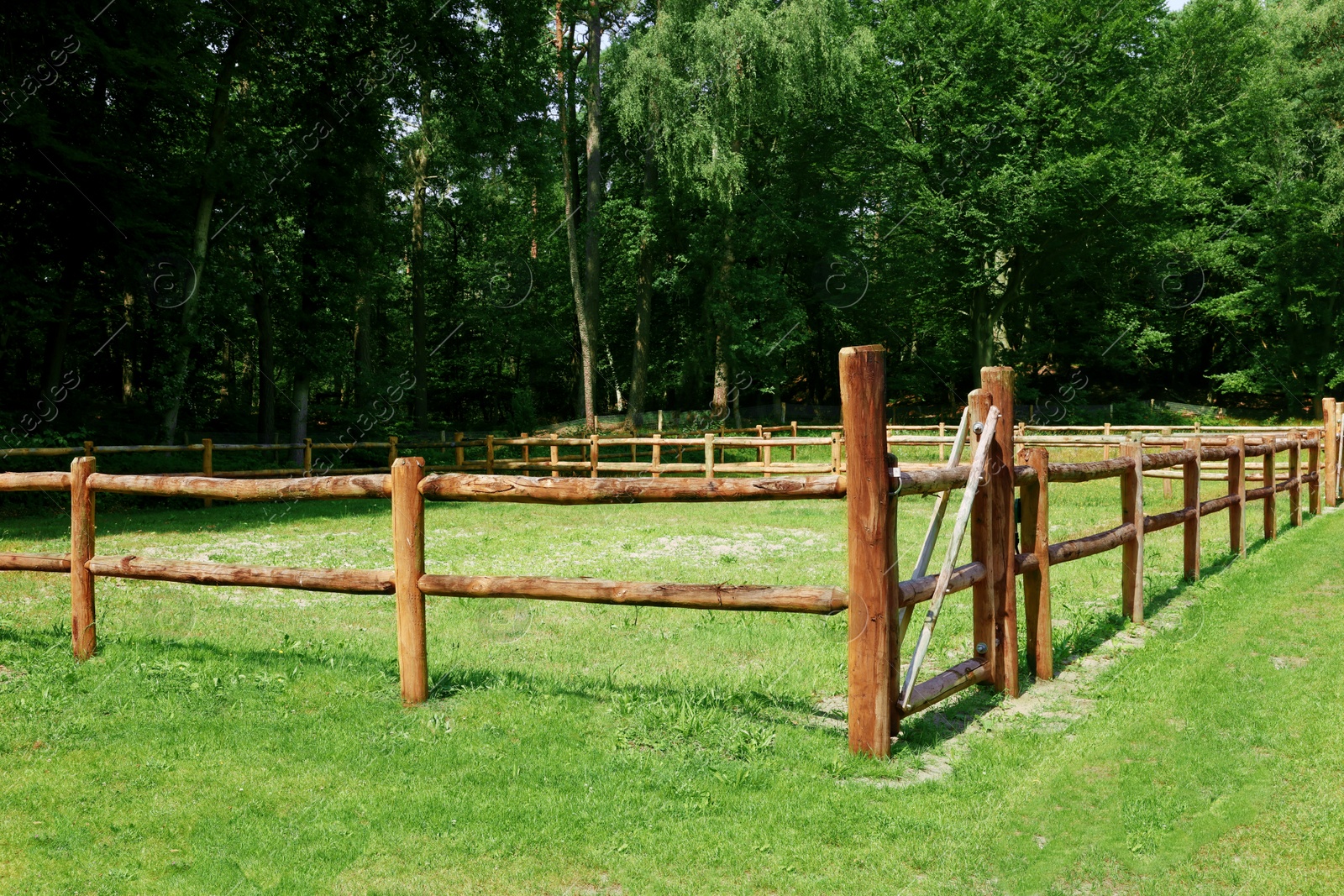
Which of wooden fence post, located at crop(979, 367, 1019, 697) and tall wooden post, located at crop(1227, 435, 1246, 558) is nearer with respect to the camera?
wooden fence post, located at crop(979, 367, 1019, 697)

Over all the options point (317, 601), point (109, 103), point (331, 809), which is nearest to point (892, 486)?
point (331, 809)

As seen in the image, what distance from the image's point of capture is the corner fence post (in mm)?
4281

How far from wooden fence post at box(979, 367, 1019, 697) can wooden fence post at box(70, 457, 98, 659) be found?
5.33 meters

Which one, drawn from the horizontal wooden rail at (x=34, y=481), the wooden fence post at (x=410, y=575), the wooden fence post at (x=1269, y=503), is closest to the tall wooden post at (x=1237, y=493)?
the wooden fence post at (x=1269, y=503)

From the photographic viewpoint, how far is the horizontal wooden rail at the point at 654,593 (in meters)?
4.43

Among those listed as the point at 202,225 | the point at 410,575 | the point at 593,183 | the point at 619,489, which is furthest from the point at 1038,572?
the point at 593,183

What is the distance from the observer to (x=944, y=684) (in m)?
4.88

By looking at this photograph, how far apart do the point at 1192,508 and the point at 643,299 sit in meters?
28.8

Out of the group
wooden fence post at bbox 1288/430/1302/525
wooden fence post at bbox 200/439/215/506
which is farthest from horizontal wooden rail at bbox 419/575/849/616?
wooden fence post at bbox 200/439/215/506

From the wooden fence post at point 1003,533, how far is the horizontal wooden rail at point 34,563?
5554mm

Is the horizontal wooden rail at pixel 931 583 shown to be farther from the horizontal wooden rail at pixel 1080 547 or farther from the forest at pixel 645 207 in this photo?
the forest at pixel 645 207

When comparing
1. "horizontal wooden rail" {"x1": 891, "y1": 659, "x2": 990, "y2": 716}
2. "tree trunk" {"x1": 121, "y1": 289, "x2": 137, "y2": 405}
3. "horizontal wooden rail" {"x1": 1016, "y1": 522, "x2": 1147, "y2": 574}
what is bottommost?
"horizontal wooden rail" {"x1": 891, "y1": 659, "x2": 990, "y2": 716}

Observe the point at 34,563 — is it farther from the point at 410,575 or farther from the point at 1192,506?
the point at 1192,506

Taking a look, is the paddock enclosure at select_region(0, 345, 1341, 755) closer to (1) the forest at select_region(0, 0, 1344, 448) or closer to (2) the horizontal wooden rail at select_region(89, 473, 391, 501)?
(2) the horizontal wooden rail at select_region(89, 473, 391, 501)
